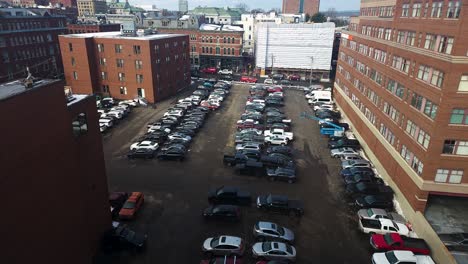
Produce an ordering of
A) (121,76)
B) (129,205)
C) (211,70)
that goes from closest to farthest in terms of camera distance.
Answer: (129,205) → (121,76) → (211,70)

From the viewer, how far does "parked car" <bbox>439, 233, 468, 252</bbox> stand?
81.2 feet

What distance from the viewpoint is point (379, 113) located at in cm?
3947

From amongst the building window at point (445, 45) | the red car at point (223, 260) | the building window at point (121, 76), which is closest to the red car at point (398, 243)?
the red car at point (223, 260)

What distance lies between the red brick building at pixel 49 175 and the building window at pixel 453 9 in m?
28.9

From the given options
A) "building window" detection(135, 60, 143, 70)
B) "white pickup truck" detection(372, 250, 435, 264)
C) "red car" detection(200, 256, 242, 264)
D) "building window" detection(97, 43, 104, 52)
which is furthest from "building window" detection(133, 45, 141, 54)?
"white pickup truck" detection(372, 250, 435, 264)

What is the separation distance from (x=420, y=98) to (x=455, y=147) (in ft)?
17.6

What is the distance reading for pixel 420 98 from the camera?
29.4 meters

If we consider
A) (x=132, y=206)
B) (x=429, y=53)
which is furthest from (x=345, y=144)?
(x=132, y=206)

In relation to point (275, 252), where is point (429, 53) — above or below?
above

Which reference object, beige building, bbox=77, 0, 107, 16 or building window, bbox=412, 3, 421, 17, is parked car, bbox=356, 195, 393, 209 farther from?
beige building, bbox=77, 0, 107, 16

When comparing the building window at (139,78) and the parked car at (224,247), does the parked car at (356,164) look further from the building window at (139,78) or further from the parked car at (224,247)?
the building window at (139,78)

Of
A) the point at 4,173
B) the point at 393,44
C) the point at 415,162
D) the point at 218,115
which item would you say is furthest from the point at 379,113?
the point at 4,173

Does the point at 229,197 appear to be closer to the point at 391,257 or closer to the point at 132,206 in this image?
the point at 132,206

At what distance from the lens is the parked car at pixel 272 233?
2520cm
